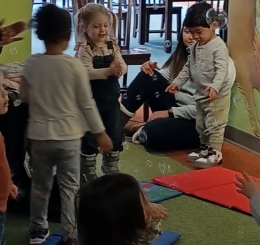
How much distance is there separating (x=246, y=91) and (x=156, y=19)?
5819 mm

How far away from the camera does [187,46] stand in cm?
334

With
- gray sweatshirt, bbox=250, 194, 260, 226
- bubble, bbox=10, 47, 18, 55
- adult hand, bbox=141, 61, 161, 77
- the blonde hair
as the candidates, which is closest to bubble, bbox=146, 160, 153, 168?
adult hand, bbox=141, 61, 161, 77

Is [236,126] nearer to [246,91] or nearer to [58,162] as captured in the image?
[246,91]

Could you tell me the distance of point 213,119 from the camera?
308cm

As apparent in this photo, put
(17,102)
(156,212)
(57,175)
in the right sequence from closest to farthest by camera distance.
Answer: (156,212), (57,175), (17,102)

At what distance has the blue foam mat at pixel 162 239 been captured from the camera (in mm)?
2127

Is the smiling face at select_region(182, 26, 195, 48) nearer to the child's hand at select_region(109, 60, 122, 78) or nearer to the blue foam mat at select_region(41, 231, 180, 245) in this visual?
the child's hand at select_region(109, 60, 122, 78)

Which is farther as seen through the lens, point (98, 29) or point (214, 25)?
point (214, 25)

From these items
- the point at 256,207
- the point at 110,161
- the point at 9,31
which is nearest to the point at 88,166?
the point at 110,161

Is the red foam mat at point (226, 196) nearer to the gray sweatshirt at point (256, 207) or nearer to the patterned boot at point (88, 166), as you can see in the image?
the patterned boot at point (88, 166)

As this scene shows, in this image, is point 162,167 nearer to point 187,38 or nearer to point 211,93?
point 211,93

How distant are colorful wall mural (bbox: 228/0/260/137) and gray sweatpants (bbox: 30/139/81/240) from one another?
1.51m

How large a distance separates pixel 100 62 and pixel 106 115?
8.5 inches

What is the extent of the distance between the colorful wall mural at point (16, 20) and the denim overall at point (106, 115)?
73 cm
